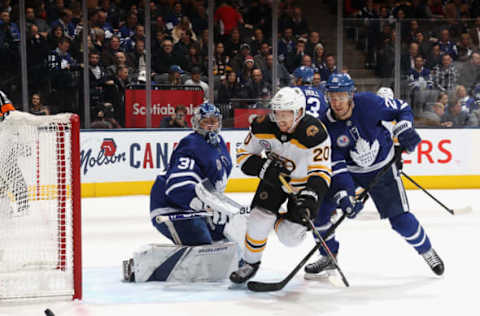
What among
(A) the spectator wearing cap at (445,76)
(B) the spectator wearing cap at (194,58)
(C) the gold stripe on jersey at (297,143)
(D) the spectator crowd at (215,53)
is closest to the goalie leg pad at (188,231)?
(C) the gold stripe on jersey at (297,143)

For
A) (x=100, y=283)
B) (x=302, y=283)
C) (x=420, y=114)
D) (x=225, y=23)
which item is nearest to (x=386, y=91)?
(x=420, y=114)

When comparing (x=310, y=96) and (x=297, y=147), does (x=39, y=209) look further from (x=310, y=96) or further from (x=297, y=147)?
(x=310, y=96)

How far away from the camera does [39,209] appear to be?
3.63m

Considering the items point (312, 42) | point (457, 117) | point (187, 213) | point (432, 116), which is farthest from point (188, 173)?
point (457, 117)

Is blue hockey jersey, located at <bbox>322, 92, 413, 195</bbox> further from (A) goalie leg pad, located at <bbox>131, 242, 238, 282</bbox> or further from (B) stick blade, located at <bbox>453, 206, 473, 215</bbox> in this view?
(B) stick blade, located at <bbox>453, 206, 473, 215</bbox>

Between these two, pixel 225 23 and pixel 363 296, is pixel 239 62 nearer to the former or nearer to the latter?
pixel 225 23

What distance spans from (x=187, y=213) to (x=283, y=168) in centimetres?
60

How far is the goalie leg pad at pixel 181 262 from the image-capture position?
3.77 m

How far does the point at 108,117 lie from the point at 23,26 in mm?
1348

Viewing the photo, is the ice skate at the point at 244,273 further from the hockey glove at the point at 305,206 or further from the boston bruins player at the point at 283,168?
the hockey glove at the point at 305,206

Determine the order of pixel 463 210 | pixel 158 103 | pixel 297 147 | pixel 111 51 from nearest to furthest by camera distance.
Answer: pixel 297 147
pixel 463 210
pixel 111 51
pixel 158 103

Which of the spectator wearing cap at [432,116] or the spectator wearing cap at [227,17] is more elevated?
the spectator wearing cap at [227,17]

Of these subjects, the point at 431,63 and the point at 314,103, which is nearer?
the point at 314,103

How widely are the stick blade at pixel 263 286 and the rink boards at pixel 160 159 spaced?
404 centimetres
